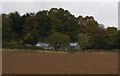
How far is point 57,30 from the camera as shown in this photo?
54812mm

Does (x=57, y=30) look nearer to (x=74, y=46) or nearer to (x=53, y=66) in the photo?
(x=74, y=46)

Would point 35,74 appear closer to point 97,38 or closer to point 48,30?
point 97,38

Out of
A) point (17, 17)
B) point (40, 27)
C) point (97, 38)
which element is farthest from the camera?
point (17, 17)

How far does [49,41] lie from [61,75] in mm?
40077

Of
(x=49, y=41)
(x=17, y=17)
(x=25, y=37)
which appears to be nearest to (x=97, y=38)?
(x=49, y=41)

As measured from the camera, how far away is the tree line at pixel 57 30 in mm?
49906

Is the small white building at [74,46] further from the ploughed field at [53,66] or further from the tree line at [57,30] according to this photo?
the ploughed field at [53,66]

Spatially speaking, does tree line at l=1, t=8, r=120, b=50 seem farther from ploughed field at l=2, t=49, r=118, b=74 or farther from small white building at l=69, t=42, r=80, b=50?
ploughed field at l=2, t=49, r=118, b=74

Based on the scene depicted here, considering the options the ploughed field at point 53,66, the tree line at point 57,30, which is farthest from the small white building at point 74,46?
the ploughed field at point 53,66

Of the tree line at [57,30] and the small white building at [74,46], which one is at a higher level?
the tree line at [57,30]

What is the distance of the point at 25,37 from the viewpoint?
172 feet

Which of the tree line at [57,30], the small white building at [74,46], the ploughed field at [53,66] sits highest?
the tree line at [57,30]

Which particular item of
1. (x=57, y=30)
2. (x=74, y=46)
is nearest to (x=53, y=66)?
(x=74, y=46)

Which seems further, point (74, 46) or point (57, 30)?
point (57, 30)
